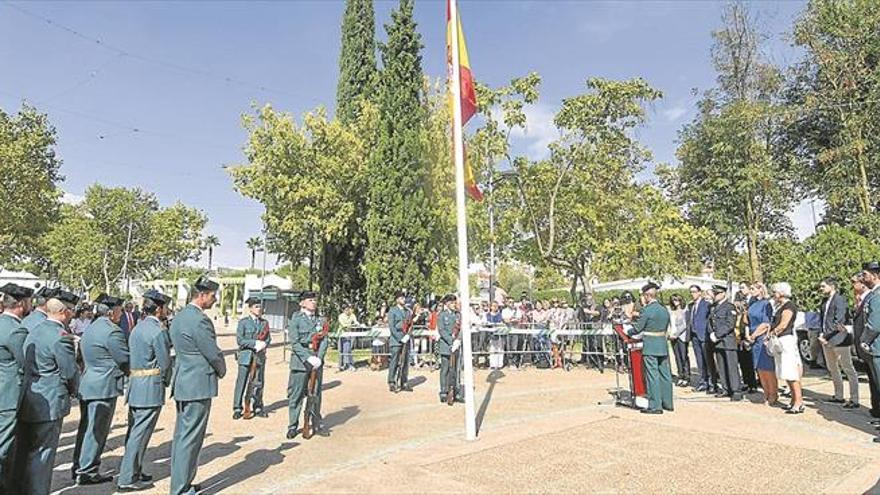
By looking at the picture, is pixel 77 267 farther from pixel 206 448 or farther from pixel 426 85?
pixel 206 448

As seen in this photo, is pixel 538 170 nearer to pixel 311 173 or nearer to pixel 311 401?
pixel 311 173

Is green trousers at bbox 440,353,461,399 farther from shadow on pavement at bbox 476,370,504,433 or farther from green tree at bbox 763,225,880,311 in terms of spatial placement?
green tree at bbox 763,225,880,311

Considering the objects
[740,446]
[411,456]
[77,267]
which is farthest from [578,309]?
[77,267]

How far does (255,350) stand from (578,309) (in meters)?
10.7

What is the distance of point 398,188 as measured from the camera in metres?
20.1

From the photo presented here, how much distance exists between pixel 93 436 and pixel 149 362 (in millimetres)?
945

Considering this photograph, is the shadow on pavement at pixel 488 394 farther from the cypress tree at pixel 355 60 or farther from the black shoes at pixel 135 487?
the cypress tree at pixel 355 60

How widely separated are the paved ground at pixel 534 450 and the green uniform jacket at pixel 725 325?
3.36 feet

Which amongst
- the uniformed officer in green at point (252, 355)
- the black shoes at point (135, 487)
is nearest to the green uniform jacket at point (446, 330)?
the uniformed officer in green at point (252, 355)

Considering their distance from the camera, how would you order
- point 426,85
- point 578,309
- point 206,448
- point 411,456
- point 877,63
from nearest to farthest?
1. point 411,456
2. point 206,448
3. point 578,309
4. point 877,63
5. point 426,85

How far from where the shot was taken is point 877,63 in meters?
21.4

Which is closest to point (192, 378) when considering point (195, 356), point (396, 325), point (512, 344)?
point (195, 356)

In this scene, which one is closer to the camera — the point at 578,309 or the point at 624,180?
the point at 578,309

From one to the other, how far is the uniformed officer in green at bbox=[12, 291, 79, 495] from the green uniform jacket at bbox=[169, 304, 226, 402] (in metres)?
1.00
